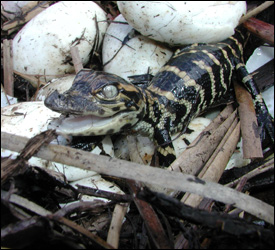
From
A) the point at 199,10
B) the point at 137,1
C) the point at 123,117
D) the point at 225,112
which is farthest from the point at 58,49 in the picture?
the point at 225,112

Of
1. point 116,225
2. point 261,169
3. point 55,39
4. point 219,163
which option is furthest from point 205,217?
point 55,39

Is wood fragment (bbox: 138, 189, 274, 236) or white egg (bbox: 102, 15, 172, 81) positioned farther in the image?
white egg (bbox: 102, 15, 172, 81)

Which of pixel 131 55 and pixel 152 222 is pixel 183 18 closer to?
pixel 131 55

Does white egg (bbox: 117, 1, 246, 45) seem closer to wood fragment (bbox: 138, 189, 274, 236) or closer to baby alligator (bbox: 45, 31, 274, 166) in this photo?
baby alligator (bbox: 45, 31, 274, 166)

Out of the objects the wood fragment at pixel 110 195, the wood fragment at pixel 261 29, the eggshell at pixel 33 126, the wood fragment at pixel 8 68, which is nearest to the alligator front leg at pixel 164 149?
Answer: the eggshell at pixel 33 126

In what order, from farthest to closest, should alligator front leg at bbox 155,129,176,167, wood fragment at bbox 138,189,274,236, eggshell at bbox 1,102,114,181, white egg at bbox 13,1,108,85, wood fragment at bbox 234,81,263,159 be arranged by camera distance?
white egg at bbox 13,1,108,85 → alligator front leg at bbox 155,129,176,167 → wood fragment at bbox 234,81,263,159 → eggshell at bbox 1,102,114,181 → wood fragment at bbox 138,189,274,236

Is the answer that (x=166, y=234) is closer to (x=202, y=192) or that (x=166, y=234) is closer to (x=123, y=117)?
(x=202, y=192)

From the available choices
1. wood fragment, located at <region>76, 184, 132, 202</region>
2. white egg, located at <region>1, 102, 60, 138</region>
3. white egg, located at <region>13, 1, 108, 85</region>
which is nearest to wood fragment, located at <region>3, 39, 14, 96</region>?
white egg, located at <region>13, 1, 108, 85</region>
